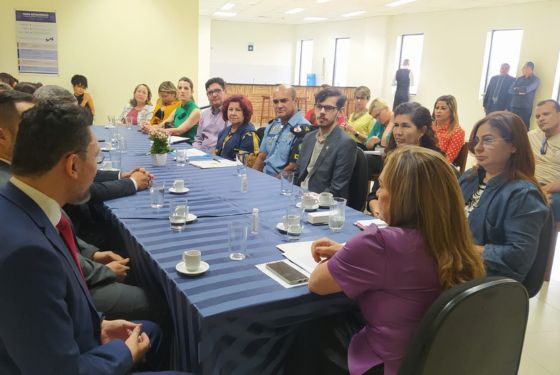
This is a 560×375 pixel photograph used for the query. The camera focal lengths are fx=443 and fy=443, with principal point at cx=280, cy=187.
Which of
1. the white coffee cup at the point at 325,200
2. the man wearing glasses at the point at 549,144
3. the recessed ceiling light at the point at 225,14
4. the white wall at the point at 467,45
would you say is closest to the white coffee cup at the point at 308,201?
the white coffee cup at the point at 325,200

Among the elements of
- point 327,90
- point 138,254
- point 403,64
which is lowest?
point 138,254

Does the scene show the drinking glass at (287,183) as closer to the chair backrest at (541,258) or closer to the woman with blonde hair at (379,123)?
the chair backrest at (541,258)

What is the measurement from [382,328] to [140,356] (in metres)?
0.74

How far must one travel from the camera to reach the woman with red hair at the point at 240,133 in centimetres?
428

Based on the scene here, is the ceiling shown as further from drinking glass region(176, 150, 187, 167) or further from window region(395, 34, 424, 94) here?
drinking glass region(176, 150, 187, 167)

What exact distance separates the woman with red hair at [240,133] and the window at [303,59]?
1347 centimetres

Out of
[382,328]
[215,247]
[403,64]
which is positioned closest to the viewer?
[382,328]

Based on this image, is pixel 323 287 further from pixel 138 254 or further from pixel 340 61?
pixel 340 61

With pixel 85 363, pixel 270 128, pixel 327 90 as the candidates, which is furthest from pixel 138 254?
pixel 270 128

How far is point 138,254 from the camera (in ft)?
6.07

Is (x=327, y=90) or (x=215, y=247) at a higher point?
(x=327, y=90)

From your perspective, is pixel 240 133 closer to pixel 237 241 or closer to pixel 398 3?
pixel 237 241

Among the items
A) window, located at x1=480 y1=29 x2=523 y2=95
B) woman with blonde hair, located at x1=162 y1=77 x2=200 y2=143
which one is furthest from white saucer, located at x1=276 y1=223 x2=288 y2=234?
window, located at x1=480 y1=29 x2=523 y2=95

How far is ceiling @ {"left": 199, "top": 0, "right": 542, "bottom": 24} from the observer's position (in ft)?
32.6
